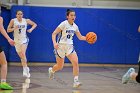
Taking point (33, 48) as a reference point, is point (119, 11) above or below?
above

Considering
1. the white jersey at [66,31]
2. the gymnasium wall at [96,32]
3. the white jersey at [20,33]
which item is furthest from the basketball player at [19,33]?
the gymnasium wall at [96,32]

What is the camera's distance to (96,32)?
1716 cm

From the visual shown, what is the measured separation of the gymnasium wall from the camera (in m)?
17.0

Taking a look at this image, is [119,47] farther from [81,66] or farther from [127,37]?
[81,66]

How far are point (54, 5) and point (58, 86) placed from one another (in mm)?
7226

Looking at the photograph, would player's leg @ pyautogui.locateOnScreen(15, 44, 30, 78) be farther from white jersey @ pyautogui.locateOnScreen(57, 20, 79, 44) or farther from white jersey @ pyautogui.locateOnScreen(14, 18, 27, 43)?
white jersey @ pyautogui.locateOnScreen(57, 20, 79, 44)


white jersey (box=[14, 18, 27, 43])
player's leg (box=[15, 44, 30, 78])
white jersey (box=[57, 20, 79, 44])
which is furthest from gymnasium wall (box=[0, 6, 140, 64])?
white jersey (box=[57, 20, 79, 44])

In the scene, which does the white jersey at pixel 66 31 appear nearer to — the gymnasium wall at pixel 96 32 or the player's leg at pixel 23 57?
the player's leg at pixel 23 57

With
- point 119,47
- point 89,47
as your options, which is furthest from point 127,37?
point 89,47

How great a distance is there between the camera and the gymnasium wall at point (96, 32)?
1695 centimetres

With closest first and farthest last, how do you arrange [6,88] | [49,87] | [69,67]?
[6,88]
[49,87]
[69,67]

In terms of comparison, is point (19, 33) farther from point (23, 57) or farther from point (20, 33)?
point (23, 57)

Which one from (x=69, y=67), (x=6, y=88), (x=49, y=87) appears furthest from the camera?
(x=69, y=67)

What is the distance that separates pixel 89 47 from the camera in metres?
17.2
